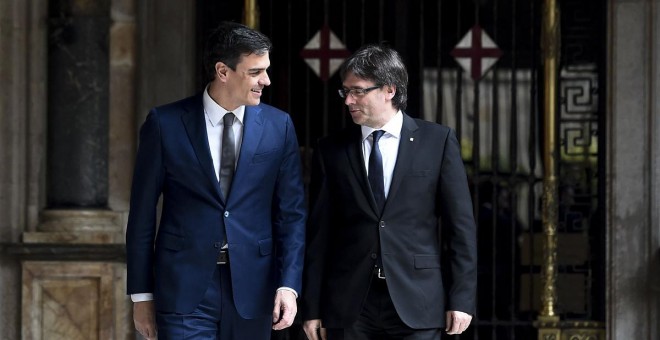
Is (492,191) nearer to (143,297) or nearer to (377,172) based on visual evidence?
(377,172)

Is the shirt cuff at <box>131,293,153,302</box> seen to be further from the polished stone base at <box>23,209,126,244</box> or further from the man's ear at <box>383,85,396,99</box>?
the polished stone base at <box>23,209,126,244</box>

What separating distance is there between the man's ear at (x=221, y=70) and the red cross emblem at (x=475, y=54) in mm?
3714

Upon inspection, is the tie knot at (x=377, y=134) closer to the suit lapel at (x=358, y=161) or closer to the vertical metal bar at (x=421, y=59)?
the suit lapel at (x=358, y=161)

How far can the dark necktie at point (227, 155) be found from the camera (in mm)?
5867

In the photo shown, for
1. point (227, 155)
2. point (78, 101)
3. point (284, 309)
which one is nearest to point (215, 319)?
point (284, 309)

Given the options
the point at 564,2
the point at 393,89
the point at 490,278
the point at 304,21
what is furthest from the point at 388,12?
the point at 393,89

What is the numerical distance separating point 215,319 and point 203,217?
0.40 metres

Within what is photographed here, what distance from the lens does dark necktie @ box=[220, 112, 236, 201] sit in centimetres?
587

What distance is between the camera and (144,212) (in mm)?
5836

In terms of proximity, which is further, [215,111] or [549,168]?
[549,168]

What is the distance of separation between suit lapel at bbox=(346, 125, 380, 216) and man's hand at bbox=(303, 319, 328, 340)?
514mm

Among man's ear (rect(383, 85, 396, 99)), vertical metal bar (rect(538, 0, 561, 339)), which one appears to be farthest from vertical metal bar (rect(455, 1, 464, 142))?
man's ear (rect(383, 85, 396, 99))

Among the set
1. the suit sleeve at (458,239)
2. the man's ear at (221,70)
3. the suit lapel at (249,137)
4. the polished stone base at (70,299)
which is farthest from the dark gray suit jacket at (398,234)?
the polished stone base at (70,299)

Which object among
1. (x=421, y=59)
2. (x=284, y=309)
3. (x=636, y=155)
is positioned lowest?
(x=284, y=309)
